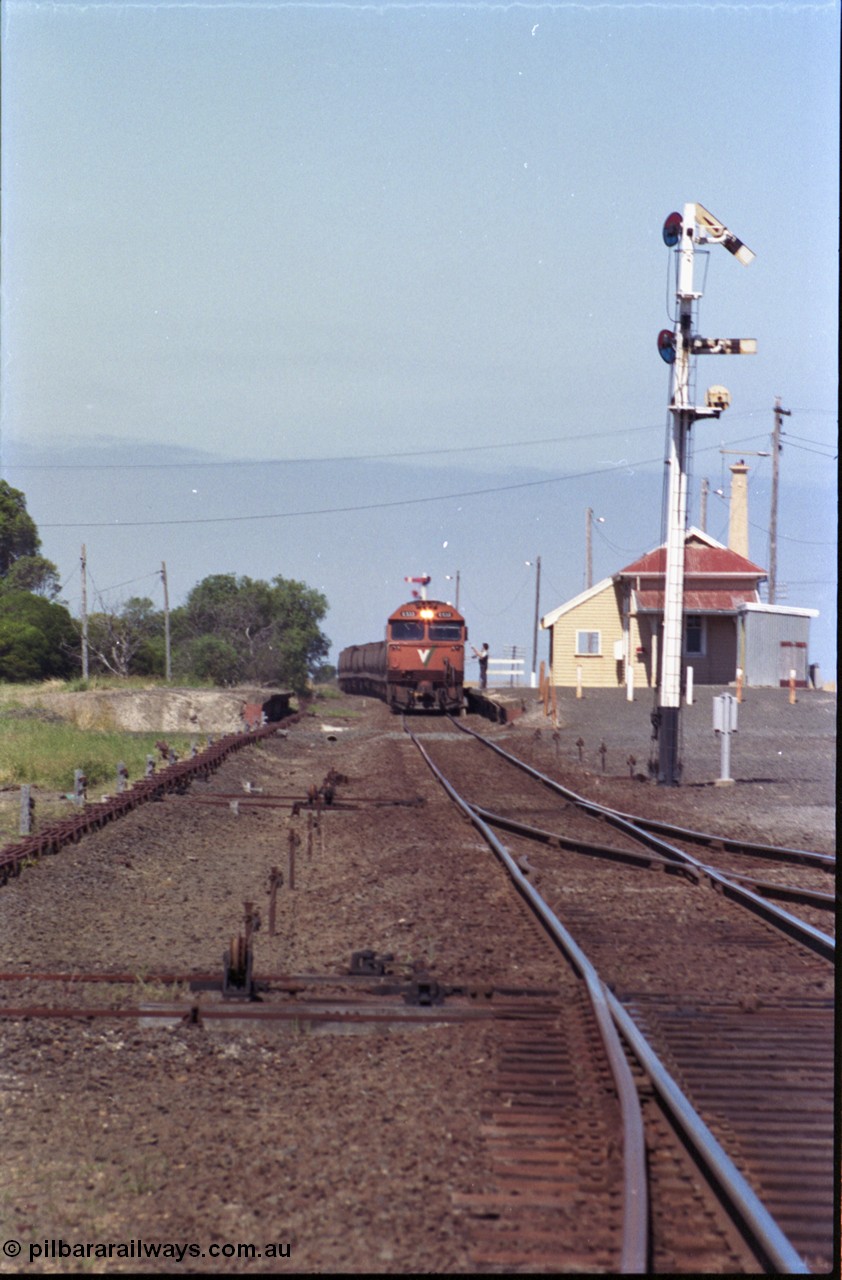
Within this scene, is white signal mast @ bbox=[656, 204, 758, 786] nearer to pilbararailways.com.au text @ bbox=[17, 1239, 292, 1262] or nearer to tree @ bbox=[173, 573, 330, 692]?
pilbararailways.com.au text @ bbox=[17, 1239, 292, 1262]

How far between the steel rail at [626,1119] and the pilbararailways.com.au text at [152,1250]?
3.21ft

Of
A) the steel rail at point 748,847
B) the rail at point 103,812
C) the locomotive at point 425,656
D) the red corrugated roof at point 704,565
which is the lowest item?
the steel rail at point 748,847

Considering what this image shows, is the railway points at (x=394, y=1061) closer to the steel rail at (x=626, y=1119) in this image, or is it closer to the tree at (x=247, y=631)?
the steel rail at (x=626, y=1119)

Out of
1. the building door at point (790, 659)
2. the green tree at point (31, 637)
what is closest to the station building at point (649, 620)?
the building door at point (790, 659)

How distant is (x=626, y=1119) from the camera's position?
454 cm

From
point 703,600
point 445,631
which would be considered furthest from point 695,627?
point 445,631

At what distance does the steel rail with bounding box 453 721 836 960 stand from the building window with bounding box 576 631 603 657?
27706 mm

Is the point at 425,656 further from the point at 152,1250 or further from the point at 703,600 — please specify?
the point at 152,1250

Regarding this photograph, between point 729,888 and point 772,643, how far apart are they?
1308 inches

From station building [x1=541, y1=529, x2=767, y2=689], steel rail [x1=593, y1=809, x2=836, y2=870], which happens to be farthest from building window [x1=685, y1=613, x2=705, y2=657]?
steel rail [x1=593, y1=809, x2=836, y2=870]

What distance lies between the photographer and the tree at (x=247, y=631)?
55.6 meters

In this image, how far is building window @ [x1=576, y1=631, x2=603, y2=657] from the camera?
146ft

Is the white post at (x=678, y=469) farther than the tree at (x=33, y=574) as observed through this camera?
Answer: No

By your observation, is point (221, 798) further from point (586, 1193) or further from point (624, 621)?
point (624, 621)
